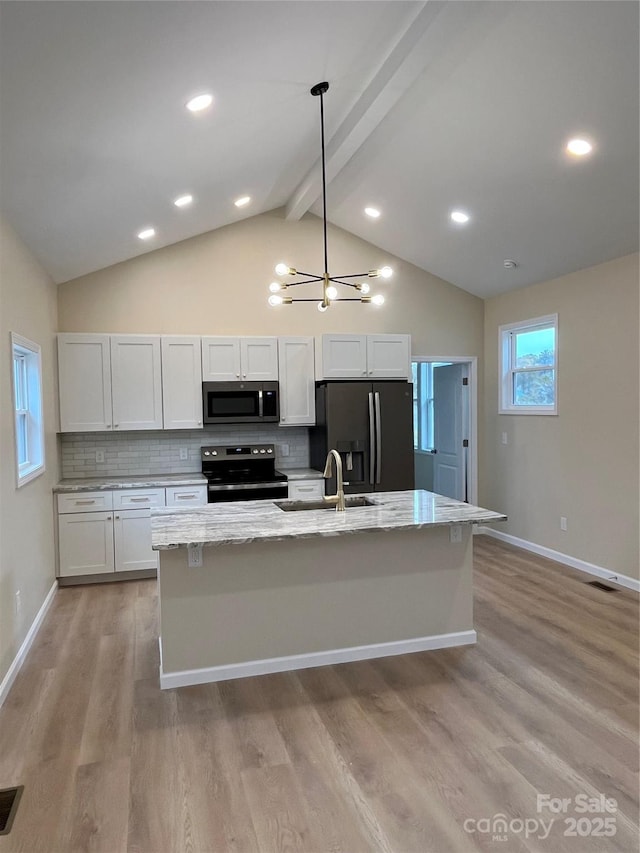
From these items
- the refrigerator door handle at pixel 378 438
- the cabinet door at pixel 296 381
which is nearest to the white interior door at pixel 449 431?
the refrigerator door handle at pixel 378 438

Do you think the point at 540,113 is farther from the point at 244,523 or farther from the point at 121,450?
the point at 121,450

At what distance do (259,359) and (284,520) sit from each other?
2.60m

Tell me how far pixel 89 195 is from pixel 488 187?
2923 millimetres

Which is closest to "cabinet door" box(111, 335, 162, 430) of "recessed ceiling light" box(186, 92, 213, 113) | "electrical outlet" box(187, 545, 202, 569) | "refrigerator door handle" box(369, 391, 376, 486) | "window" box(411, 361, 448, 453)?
"refrigerator door handle" box(369, 391, 376, 486)

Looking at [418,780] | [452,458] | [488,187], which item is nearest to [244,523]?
[418,780]

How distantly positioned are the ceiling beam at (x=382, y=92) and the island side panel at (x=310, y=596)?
2698 millimetres

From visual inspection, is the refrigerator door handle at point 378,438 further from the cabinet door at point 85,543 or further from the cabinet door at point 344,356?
the cabinet door at point 85,543

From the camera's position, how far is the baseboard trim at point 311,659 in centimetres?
312

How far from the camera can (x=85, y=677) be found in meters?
3.24

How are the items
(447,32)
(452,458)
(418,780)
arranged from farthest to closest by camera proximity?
(452,458) < (447,32) < (418,780)

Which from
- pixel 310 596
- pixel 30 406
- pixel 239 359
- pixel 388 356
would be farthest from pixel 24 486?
pixel 388 356

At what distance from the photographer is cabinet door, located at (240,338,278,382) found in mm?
5473

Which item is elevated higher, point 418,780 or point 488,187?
point 488,187

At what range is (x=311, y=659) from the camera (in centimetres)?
331
